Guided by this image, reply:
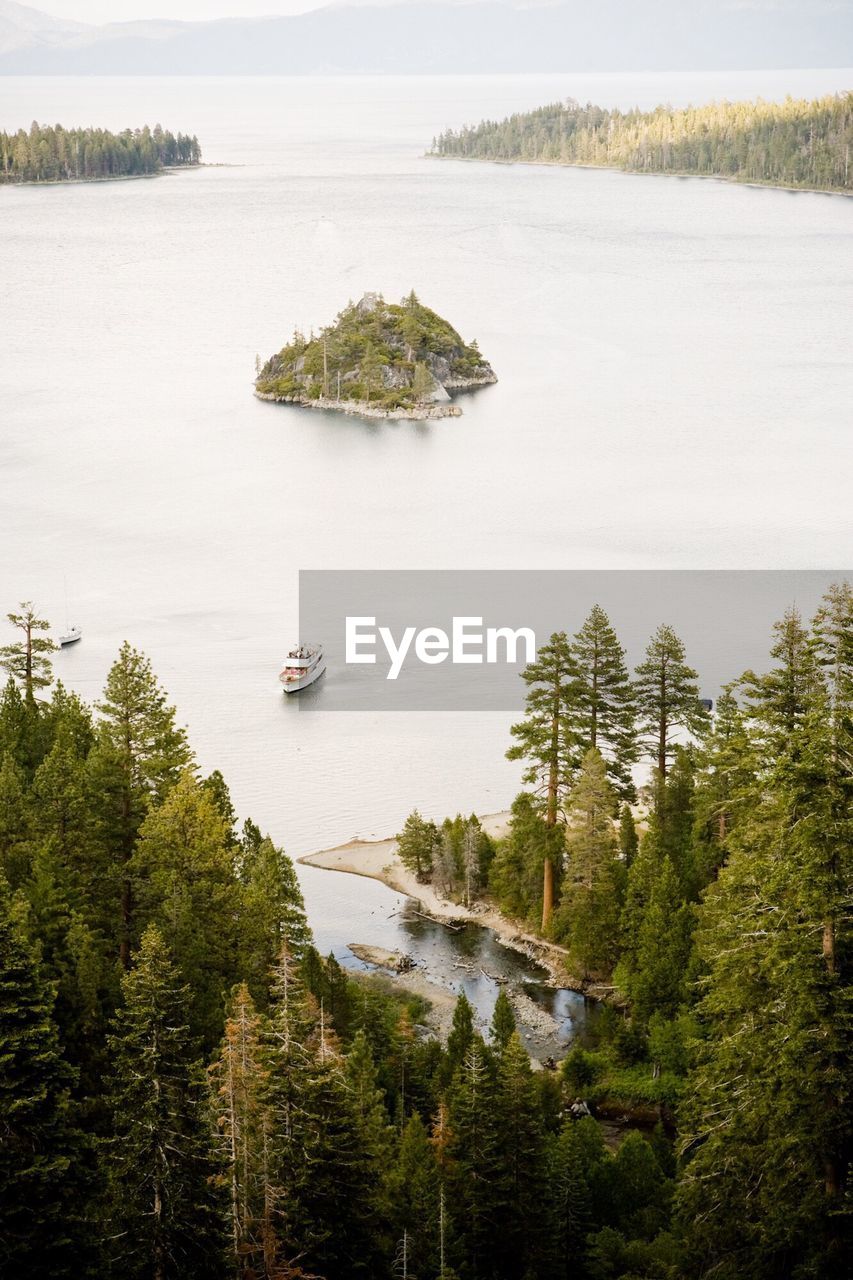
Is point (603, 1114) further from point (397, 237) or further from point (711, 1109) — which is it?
point (397, 237)

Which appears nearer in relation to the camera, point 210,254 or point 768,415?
point 768,415

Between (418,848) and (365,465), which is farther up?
(365,465)

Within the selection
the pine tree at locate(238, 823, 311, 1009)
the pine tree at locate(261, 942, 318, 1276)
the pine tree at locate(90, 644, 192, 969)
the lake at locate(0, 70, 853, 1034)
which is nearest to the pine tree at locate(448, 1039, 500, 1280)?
the pine tree at locate(261, 942, 318, 1276)

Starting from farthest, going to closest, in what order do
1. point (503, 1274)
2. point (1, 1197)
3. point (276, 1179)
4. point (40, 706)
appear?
1. point (40, 706)
2. point (503, 1274)
3. point (276, 1179)
4. point (1, 1197)

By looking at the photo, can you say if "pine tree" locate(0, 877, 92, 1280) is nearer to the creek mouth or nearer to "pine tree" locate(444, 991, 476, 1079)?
"pine tree" locate(444, 991, 476, 1079)

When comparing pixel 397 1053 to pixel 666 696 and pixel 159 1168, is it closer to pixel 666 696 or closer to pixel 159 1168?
pixel 159 1168

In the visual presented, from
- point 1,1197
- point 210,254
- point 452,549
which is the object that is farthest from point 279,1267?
point 210,254

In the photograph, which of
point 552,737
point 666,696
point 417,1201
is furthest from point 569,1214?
point 666,696
